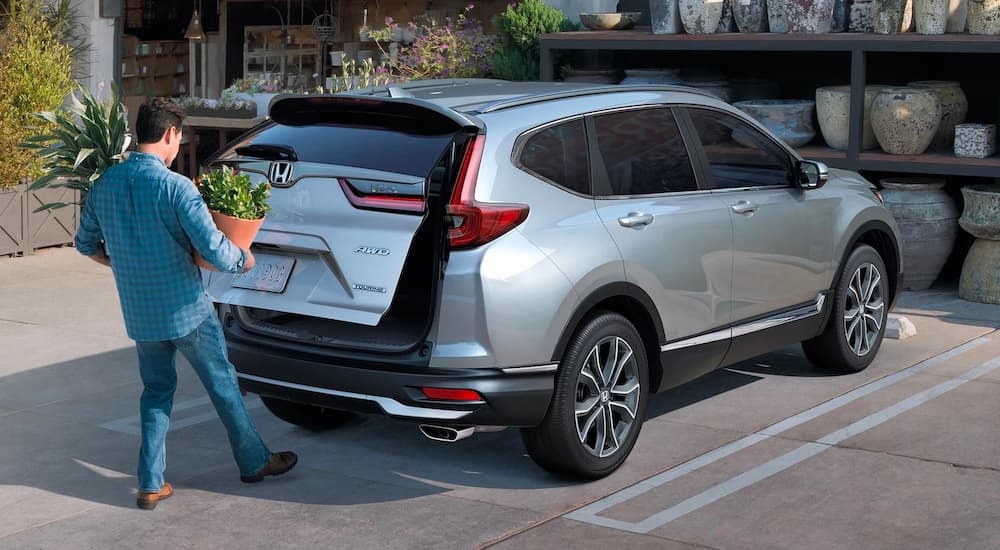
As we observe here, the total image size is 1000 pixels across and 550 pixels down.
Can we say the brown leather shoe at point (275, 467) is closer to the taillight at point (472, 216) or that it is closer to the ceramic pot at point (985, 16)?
the taillight at point (472, 216)

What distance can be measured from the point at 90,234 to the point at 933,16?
6910 mm

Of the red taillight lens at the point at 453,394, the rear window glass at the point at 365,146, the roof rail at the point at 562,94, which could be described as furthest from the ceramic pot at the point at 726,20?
the red taillight lens at the point at 453,394

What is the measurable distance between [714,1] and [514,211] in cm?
645

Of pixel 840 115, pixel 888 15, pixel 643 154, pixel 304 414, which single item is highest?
pixel 888 15

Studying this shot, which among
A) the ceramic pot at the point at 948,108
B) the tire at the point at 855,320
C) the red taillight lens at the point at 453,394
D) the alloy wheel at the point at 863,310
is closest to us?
the red taillight lens at the point at 453,394

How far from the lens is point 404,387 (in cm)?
568

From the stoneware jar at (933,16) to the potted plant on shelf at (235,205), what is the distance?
6.40m

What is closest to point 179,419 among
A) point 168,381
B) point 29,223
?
point 168,381

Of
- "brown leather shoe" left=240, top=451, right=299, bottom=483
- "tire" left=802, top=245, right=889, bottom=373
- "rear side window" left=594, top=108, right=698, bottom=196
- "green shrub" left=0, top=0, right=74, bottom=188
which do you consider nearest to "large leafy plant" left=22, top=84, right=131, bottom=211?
"brown leather shoe" left=240, top=451, right=299, bottom=483

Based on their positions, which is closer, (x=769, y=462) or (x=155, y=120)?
(x=155, y=120)

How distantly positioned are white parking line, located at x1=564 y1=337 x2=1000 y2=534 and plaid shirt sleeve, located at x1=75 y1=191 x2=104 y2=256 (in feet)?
7.25

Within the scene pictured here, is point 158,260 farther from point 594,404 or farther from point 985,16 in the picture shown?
point 985,16

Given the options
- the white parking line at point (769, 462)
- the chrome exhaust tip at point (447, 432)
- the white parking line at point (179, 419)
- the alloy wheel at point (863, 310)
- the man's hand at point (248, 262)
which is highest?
the man's hand at point (248, 262)

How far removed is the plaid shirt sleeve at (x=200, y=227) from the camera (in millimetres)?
5566
